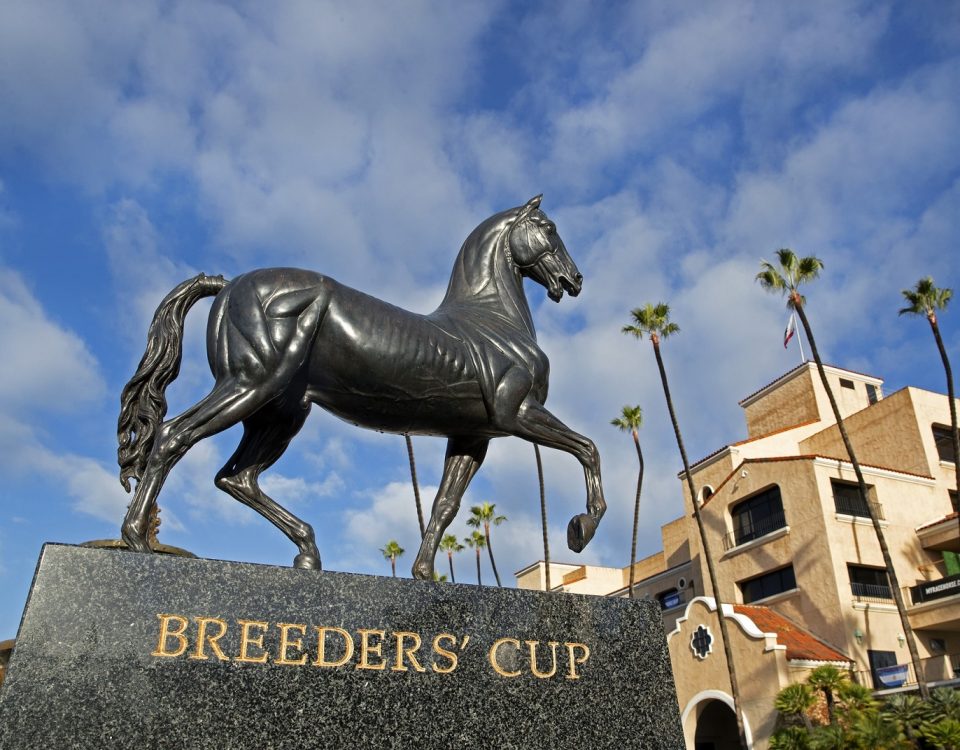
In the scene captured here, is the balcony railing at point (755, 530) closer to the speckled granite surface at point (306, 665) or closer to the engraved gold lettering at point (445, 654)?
the speckled granite surface at point (306, 665)

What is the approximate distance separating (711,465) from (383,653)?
39443 mm

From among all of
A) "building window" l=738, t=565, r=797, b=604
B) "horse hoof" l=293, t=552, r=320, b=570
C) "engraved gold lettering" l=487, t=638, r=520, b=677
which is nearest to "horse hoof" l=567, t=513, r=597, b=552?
"engraved gold lettering" l=487, t=638, r=520, b=677

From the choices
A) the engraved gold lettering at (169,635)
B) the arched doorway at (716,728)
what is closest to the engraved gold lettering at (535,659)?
the engraved gold lettering at (169,635)

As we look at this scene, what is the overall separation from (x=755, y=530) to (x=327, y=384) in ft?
108

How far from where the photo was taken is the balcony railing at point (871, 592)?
3103 cm

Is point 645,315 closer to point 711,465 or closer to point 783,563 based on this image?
point 711,465

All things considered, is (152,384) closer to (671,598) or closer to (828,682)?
(828,682)

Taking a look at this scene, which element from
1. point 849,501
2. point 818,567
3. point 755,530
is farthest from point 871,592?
point 755,530

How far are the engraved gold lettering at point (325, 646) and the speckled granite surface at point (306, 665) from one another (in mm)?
10

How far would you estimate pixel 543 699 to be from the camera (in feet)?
15.7

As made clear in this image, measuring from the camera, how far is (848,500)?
3328 cm

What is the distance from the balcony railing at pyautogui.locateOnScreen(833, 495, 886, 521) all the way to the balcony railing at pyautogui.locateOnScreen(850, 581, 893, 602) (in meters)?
2.59

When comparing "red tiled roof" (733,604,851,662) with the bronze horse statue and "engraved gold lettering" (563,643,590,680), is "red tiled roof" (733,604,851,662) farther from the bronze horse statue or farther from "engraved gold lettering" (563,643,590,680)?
"engraved gold lettering" (563,643,590,680)

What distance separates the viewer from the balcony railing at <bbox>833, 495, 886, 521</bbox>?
1287 inches
